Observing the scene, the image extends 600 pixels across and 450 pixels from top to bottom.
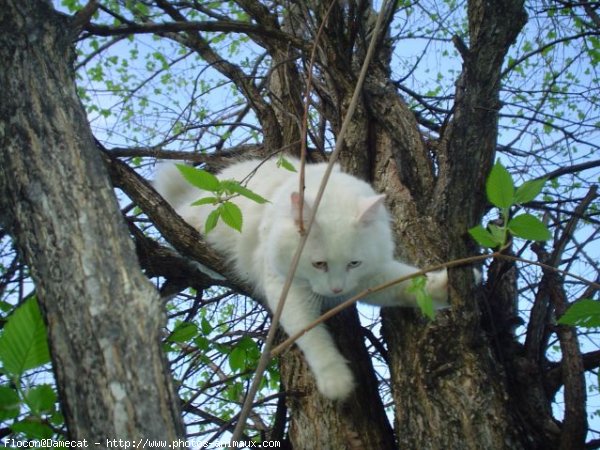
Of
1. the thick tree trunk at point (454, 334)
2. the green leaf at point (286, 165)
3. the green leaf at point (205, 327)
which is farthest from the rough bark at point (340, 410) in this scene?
the green leaf at point (286, 165)

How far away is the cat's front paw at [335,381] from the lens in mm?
2643

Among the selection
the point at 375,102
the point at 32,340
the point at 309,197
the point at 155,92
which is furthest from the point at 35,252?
the point at 155,92

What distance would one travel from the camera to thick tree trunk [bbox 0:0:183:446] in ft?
4.12

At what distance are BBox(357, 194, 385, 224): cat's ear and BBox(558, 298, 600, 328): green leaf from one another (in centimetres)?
108

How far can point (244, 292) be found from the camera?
348 cm

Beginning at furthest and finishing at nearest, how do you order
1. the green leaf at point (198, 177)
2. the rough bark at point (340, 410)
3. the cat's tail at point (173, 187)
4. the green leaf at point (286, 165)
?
the cat's tail at point (173, 187)
the rough bark at point (340, 410)
the green leaf at point (286, 165)
the green leaf at point (198, 177)

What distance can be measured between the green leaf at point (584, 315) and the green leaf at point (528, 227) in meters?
0.31

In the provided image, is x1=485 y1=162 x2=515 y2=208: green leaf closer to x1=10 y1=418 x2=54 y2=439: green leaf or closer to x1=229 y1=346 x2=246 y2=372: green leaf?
x1=10 y1=418 x2=54 y2=439: green leaf

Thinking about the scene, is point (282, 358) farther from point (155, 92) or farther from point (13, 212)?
point (155, 92)

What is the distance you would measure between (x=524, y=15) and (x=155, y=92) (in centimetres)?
344

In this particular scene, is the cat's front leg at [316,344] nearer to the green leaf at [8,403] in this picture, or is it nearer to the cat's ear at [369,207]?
the cat's ear at [369,207]

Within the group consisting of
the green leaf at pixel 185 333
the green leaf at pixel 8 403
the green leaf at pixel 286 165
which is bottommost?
the green leaf at pixel 8 403

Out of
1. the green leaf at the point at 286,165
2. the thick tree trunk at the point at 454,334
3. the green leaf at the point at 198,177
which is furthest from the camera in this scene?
the thick tree trunk at the point at 454,334

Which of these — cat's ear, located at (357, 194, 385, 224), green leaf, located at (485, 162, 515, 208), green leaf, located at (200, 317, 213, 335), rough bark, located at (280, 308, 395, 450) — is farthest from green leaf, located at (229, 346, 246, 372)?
green leaf, located at (485, 162, 515, 208)
